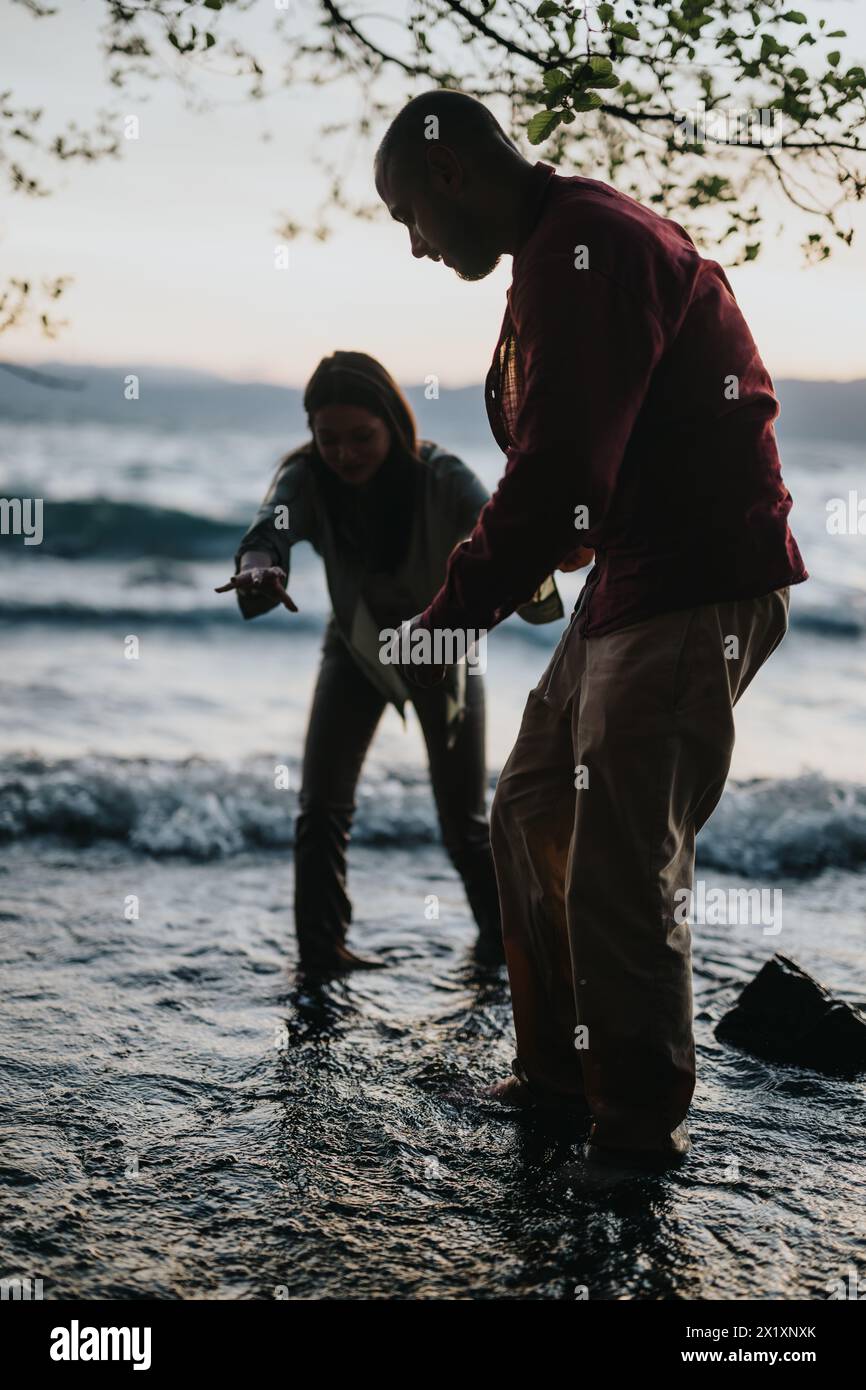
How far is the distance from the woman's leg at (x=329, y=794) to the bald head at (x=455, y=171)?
6.47 ft

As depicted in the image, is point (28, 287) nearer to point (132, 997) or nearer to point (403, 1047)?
point (132, 997)

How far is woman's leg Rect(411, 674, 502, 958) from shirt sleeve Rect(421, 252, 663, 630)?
1959 mm

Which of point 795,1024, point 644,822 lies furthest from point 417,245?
point 795,1024

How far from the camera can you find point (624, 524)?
2.51 m

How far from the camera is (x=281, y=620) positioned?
1420 centimetres

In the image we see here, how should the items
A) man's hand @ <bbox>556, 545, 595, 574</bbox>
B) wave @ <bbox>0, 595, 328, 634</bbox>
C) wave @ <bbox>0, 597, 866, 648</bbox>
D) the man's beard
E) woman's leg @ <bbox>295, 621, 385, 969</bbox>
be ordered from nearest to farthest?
the man's beard
man's hand @ <bbox>556, 545, 595, 574</bbox>
woman's leg @ <bbox>295, 621, 385, 969</bbox>
wave @ <bbox>0, 595, 328, 634</bbox>
wave @ <bbox>0, 597, 866, 648</bbox>

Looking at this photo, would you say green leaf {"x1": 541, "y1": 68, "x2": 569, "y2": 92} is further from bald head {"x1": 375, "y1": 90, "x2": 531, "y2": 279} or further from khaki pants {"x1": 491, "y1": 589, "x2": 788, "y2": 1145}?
khaki pants {"x1": 491, "y1": 589, "x2": 788, "y2": 1145}

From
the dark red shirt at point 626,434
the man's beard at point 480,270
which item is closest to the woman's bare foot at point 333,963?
the dark red shirt at point 626,434

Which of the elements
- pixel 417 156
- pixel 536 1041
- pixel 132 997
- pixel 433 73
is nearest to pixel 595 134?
pixel 433 73

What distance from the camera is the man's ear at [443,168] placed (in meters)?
2.42

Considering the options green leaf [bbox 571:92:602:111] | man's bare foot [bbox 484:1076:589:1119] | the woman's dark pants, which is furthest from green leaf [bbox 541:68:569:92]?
man's bare foot [bbox 484:1076:589:1119]

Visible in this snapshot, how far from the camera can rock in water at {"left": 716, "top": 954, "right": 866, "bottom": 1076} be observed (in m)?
3.43

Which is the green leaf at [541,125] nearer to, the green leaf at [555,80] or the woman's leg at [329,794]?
the green leaf at [555,80]

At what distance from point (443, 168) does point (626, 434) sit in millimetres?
717
